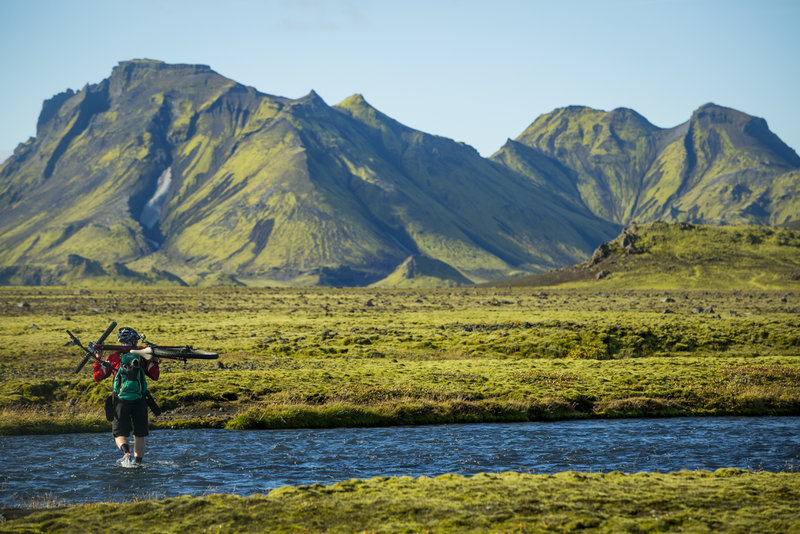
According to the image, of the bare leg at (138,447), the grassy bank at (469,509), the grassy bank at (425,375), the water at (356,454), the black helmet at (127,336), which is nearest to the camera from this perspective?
the grassy bank at (469,509)

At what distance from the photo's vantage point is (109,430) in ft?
120

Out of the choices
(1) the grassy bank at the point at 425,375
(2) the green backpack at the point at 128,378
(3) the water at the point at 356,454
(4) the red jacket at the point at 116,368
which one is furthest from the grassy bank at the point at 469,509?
(1) the grassy bank at the point at 425,375

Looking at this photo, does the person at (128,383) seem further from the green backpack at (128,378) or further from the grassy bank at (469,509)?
the grassy bank at (469,509)

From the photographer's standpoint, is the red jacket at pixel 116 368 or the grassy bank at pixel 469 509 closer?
the grassy bank at pixel 469 509

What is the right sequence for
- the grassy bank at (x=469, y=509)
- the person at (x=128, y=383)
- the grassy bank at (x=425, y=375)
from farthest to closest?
the grassy bank at (x=425, y=375)
the person at (x=128, y=383)
the grassy bank at (x=469, y=509)

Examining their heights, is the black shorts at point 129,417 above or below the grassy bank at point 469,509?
above

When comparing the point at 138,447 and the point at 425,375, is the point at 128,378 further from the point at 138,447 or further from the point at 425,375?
the point at 425,375

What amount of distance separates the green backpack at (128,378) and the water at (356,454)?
117 inches

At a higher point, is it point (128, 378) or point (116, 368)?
point (116, 368)

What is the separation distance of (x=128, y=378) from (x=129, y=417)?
149 centimetres

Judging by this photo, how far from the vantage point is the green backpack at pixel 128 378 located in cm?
2778

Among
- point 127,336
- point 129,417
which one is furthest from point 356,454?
point 127,336

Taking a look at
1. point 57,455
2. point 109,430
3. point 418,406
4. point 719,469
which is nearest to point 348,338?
point 418,406

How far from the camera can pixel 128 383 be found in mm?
27844
